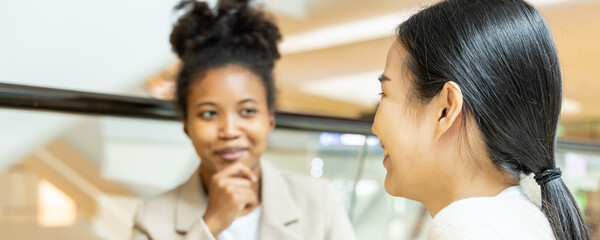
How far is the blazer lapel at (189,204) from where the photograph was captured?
1.29 metres

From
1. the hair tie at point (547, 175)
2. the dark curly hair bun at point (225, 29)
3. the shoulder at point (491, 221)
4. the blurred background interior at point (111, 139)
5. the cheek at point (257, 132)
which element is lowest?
the blurred background interior at point (111, 139)

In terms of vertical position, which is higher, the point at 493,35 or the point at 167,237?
the point at 493,35

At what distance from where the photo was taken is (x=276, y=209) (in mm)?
1345

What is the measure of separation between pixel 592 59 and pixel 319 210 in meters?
6.84

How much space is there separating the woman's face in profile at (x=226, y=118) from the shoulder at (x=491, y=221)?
2.02 ft

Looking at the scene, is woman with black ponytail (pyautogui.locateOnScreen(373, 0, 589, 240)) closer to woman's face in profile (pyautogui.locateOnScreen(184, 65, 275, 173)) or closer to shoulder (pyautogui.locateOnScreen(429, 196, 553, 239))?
shoulder (pyautogui.locateOnScreen(429, 196, 553, 239))

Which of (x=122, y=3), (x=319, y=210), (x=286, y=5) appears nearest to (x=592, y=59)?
(x=286, y=5)

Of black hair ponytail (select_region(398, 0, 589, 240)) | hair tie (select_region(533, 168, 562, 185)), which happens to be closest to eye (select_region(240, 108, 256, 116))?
black hair ponytail (select_region(398, 0, 589, 240))

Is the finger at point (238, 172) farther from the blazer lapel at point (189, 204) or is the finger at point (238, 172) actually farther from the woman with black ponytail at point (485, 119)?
the woman with black ponytail at point (485, 119)

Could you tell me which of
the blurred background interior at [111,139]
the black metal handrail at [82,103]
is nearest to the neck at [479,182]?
the blurred background interior at [111,139]

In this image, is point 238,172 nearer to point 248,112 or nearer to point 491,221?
point 248,112

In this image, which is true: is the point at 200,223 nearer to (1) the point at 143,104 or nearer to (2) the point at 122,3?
(1) the point at 143,104

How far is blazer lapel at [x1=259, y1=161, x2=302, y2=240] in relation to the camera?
1320mm

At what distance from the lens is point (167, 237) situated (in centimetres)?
127
